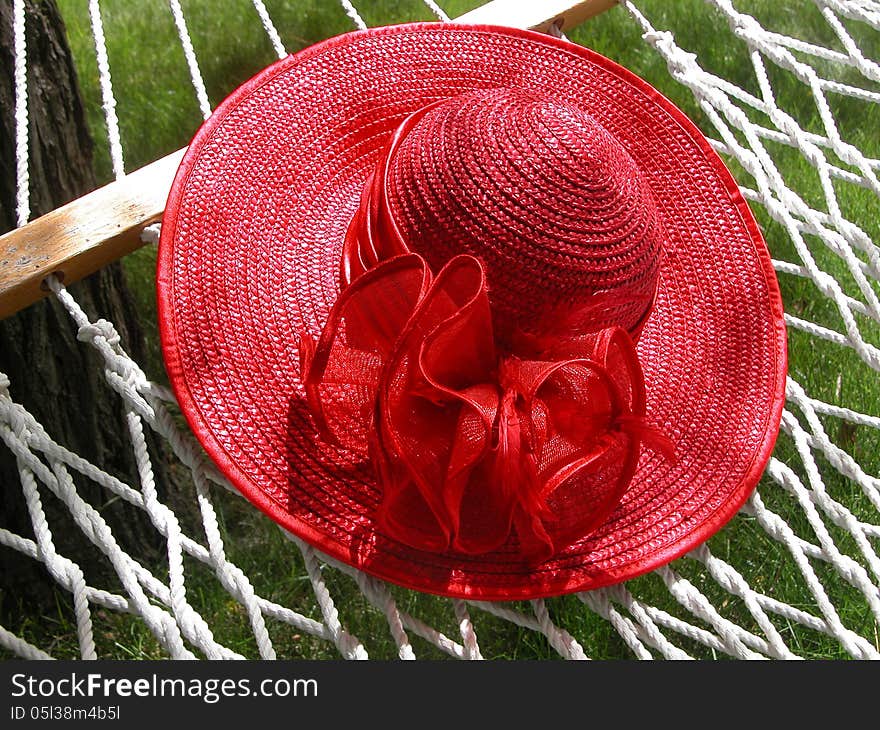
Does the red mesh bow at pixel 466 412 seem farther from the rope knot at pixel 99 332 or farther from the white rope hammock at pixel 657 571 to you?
the rope knot at pixel 99 332

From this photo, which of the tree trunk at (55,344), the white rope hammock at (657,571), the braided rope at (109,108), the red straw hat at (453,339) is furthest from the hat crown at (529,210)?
the tree trunk at (55,344)

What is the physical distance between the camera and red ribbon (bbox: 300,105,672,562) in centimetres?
75

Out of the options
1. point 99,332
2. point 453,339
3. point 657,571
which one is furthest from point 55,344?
point 657,571

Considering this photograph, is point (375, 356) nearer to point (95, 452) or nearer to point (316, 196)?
point (316, 196)

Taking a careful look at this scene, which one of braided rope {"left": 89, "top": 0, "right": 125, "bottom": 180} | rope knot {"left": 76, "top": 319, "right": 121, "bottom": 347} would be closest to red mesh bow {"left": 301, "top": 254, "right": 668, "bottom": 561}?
rope knot {"left": 76, "top": 319, "right": 121, "bottom": 347}

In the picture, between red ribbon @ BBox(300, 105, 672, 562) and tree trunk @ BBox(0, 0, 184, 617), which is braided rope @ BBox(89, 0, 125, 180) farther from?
red ribbon @ BBox(300, 105, 672, 562)

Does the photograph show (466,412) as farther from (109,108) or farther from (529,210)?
(109,108)

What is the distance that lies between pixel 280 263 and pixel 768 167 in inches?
27.1

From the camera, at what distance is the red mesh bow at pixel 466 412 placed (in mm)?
745

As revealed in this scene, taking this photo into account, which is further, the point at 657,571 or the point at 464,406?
the point at 657,571

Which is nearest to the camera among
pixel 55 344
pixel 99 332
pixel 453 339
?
pixel 453 339

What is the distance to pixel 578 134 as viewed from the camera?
80 cm

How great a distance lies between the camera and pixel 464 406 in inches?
30.0

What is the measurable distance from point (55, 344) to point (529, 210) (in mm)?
629
